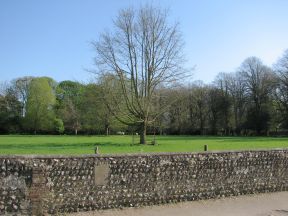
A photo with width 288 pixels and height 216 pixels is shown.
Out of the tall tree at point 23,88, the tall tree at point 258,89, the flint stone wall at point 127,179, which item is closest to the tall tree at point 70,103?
the tall tree at point 23,88

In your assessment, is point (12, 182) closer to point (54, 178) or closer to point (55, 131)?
point (54, 178)

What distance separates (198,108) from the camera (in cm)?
9456

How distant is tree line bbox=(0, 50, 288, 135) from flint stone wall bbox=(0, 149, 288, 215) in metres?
64.1

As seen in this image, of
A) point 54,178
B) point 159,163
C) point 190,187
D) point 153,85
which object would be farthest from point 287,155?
point 153,85

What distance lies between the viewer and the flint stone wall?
998 cm

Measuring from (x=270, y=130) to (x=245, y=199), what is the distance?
3000 inches

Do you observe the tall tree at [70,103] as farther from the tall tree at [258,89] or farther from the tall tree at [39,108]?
the tall tree at [258,89]

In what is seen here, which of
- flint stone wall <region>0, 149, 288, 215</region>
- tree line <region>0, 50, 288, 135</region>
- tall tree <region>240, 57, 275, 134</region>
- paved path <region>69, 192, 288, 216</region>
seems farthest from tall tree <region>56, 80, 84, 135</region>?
paved path <region>69, 192, 288, 216</region>

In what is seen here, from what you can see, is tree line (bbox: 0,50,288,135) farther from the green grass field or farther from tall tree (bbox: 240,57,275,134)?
the green grass field

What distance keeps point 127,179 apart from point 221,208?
2.98 meters

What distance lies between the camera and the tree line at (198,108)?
270 ft

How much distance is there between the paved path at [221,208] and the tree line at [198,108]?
2553 inches

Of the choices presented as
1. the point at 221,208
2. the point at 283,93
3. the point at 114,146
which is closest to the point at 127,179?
the point at 221,208

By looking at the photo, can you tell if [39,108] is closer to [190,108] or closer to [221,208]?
[190,108]
